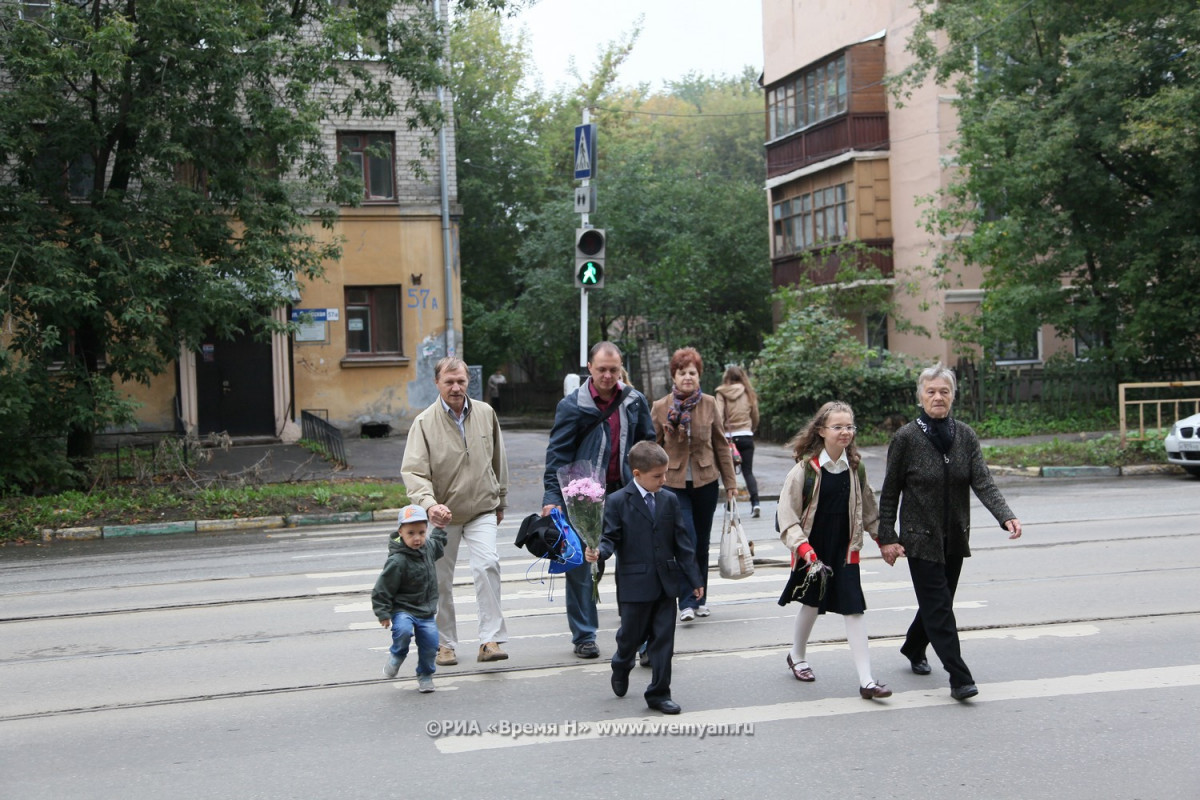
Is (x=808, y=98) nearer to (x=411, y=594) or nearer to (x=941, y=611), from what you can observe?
(x=941, y=611)

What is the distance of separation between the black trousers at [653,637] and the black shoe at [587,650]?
3.18 ft

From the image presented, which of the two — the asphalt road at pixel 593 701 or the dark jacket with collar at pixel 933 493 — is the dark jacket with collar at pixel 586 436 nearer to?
the asphalt road at pixel 593 701

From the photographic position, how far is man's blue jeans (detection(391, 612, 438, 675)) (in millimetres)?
6176

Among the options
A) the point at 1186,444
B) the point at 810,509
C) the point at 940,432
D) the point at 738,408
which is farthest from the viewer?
the point at 1186,444

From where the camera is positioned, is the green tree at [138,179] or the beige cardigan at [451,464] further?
the green tree at [138,179]

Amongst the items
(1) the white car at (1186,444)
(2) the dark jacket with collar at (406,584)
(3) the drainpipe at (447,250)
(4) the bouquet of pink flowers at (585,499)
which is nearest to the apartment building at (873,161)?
(3) the drainpipe at (447,250)

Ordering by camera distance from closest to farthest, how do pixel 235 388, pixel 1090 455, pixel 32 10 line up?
pixel 1090 455, pixel 32 10, pixel 235 388

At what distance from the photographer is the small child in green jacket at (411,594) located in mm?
6117

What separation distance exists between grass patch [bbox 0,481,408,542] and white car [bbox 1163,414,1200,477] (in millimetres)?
11057

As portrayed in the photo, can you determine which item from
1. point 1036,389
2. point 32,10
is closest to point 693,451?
point 32,10

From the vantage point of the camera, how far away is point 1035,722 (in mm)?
5434

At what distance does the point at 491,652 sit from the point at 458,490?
3.22 ft

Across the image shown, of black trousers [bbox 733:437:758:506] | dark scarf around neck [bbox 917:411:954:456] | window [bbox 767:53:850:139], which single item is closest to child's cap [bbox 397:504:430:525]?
dark scarf around neck [bbox 917:411:954:456]

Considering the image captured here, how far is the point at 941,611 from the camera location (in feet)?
19.0
